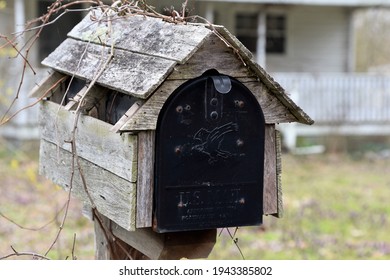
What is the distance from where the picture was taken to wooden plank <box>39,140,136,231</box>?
8.13ft

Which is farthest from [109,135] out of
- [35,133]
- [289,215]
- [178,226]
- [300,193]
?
[35,133]

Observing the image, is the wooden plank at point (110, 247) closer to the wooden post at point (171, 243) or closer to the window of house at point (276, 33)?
the wooden post at point (171, 243)

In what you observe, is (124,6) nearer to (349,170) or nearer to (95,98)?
(95,98)

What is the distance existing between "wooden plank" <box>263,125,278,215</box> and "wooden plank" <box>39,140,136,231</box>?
48 centimetres

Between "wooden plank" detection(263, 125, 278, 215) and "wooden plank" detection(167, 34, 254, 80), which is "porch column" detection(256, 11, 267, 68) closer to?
"wooden plank" detection(263, 125, 278, 215)

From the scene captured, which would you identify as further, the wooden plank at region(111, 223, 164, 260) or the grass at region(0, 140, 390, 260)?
the grass at region(0, 140, 390, 260)

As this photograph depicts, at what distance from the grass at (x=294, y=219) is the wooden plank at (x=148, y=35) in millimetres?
2824

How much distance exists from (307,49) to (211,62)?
1671cm

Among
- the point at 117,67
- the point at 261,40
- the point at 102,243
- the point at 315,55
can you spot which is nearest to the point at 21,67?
the point at 261,40

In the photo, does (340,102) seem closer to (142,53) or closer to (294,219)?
(294,219)

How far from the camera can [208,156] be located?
2.49 meters

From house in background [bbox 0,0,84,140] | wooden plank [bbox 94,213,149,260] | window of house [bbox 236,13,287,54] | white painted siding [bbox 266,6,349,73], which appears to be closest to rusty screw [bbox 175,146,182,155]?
wooden plank [bbox 94,213,149,260]

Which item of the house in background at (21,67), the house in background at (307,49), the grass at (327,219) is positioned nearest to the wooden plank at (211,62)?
the grass at (327,219)

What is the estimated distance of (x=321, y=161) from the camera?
1486 cm
